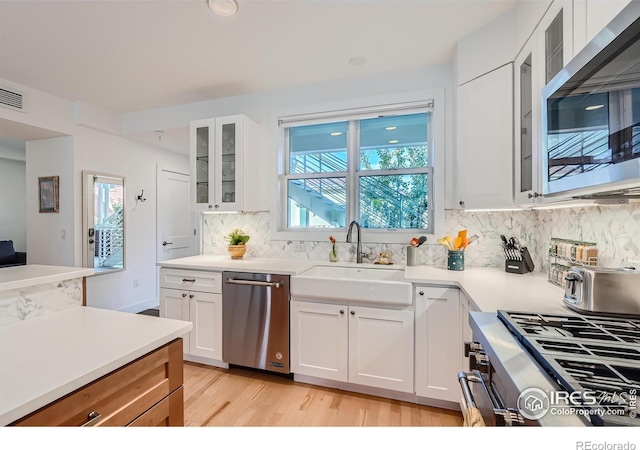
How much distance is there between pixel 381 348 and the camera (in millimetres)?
1952

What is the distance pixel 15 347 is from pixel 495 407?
4.78 feet

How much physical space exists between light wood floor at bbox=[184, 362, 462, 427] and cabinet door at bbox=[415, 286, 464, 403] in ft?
0.57

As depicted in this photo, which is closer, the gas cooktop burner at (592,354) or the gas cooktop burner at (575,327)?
the gas cooktop burner at (592,354)

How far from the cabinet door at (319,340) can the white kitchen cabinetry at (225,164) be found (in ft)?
4.04

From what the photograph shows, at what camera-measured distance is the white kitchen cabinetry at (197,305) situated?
237cm

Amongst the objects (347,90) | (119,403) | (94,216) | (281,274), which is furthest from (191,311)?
(347,90)

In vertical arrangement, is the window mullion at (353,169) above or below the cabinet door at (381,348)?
above

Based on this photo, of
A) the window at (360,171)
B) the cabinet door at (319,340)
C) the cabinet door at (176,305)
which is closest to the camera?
the cabinet door at (319,340)

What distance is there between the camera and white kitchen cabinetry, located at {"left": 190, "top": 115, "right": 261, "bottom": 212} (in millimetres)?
2707

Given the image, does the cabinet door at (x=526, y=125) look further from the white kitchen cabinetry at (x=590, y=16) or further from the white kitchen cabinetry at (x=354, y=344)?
the white kitchen cabinetry at (x=354, y=344)

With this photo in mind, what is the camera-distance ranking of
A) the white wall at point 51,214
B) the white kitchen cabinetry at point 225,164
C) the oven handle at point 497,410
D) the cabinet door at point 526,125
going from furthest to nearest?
the white wall at point 51,214, the white kitchen cabinetry at point 225,164, the cabinet door at point 526,125, the oven handle at point 497,410

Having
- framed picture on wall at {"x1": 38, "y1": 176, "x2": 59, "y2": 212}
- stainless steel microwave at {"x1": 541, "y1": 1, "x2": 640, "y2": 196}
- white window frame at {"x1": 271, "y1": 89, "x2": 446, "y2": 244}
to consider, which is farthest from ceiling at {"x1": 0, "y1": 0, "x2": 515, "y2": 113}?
stainless steel microwave at {"x1": 541, "y1": 1, "x2": 640, "y2": 196}

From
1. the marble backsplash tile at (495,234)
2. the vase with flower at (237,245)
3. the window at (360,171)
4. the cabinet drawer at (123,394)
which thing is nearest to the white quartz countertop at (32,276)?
the cabinet drawer at (123,394)

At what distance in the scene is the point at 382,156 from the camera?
271cm
